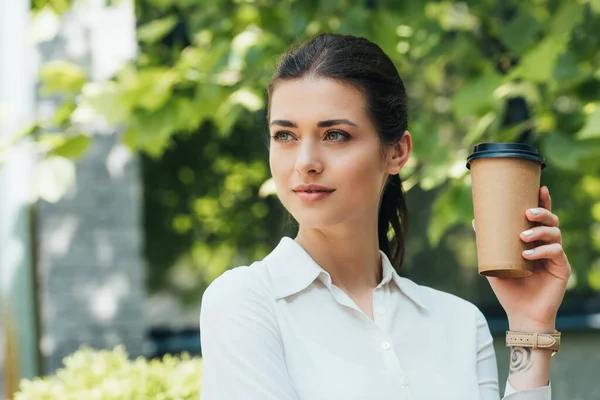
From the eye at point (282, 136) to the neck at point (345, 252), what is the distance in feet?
0.71

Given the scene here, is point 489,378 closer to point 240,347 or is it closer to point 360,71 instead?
point 240,347

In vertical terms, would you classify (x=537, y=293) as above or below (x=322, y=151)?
below

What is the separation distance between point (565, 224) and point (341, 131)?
383 centimetres

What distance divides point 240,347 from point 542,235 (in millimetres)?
606

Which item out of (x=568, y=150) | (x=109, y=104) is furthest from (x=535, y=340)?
(x=109, y=104)

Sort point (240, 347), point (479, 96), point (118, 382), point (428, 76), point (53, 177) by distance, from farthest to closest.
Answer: point (428, 76)
point (53, 177)
point (479, 96)
point (118, 382)
point (240, 347)

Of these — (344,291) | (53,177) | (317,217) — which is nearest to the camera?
(317,217)

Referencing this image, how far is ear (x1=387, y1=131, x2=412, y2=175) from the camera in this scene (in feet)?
6.50

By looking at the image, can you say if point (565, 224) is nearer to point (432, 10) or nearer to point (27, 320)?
point (432, 10)

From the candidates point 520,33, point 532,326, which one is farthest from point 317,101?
point 520,33

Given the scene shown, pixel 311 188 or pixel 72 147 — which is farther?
pixel 72 147

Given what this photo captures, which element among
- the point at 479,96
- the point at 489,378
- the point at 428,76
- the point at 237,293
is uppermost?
the point at 428,76

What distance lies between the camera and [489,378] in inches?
77.7

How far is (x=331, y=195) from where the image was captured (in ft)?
5.88
